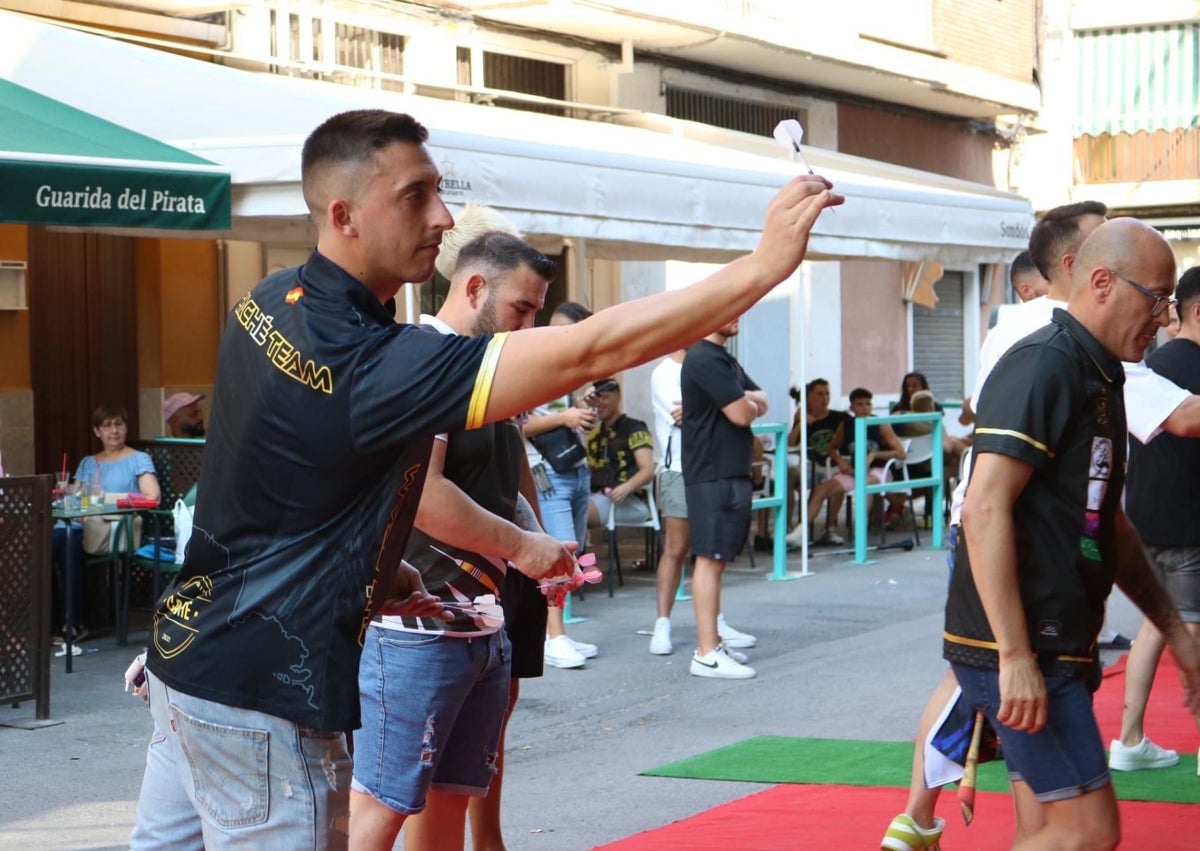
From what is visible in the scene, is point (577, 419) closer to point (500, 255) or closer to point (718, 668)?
point (718, 668)

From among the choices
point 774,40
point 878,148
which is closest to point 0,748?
point 774,40

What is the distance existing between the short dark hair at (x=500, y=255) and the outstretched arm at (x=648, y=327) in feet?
6.08

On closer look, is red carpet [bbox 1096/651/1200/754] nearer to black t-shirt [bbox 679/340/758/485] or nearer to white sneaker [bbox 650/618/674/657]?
black t-shirt [bbox 679/340/758/485]

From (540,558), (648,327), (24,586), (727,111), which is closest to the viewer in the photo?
(648,327)

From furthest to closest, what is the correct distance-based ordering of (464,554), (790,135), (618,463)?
(618,463), (464,554), (790,135)

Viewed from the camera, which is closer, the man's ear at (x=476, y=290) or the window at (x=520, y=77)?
the man's ear at (x=476, y=290)

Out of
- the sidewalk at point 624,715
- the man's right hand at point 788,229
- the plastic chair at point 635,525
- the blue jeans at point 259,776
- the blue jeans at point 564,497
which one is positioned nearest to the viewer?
the man's right hand at point 788,229

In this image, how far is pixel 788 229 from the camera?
2.59m

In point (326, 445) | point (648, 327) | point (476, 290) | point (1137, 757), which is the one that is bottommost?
point (1137, 757)

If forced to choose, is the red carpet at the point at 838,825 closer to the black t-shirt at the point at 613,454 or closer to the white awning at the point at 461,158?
the white awning at the point at 461,158

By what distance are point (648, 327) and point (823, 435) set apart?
40.0ft

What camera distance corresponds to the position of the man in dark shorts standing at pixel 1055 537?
12.6ft

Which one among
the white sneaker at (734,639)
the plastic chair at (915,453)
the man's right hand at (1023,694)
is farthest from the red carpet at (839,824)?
the plastic chair at (915,453)

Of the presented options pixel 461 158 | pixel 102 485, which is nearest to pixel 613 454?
pixel 461 158
